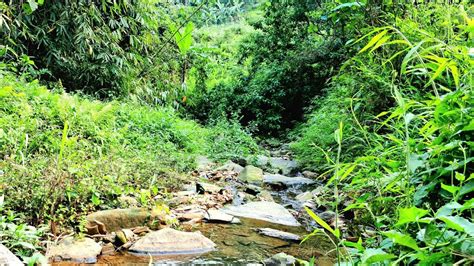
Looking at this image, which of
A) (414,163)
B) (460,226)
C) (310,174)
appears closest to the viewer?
(460,226)

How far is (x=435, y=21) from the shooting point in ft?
12.8

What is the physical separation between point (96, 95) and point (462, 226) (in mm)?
6965

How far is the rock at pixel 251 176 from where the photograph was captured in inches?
219

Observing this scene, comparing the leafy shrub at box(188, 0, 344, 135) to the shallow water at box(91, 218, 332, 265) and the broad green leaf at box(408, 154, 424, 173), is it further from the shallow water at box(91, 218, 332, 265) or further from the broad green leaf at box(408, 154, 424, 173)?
the broad green leaf at box(408, 154, 424, 173)

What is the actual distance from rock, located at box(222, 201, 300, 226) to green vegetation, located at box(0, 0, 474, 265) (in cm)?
43

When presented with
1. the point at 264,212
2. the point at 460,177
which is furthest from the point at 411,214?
the point at 264,212

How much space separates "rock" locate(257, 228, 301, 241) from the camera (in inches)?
130

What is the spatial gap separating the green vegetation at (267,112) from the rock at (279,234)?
1.13 feet

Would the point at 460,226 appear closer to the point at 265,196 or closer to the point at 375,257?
the point at 375,257

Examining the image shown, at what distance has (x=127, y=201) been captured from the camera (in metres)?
3.34

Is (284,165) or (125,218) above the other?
(284,165)

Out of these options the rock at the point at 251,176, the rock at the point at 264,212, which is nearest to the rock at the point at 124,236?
the rock at the point at 264,212

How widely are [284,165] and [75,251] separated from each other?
4.92 metres

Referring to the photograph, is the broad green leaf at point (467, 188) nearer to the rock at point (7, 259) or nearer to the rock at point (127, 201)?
the rock at point (7, 259)
